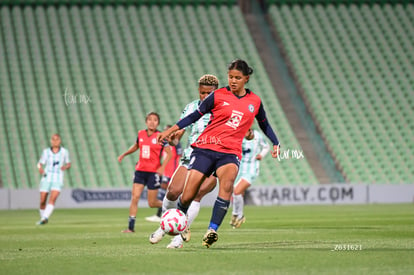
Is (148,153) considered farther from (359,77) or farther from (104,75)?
(359,77)

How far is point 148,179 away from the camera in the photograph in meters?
13.9

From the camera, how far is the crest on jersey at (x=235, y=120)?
8.91 m

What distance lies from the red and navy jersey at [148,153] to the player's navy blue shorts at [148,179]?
0.07 meters

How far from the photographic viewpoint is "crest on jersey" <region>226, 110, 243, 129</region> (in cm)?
891

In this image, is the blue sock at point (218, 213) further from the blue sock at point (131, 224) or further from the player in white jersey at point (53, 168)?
the player in white jersey at point (53, 168)

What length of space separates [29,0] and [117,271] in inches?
1130

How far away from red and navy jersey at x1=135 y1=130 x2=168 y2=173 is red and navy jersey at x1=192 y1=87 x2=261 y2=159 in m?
4.88

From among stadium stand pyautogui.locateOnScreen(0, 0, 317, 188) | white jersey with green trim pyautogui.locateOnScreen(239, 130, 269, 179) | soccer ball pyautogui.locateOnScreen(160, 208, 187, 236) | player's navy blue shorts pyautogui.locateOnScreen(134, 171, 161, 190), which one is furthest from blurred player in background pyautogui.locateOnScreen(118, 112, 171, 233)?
stadium stand pyautogui.locateOnScreen(0, 0, 317, 188)

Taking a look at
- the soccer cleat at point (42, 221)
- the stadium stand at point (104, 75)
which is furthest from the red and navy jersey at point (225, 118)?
the stadium stand at point (104, 75)

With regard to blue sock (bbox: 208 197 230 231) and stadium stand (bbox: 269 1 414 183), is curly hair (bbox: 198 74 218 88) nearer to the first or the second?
blue sock (bbox: 208 197 230 231)

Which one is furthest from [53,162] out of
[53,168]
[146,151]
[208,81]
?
[208,81]

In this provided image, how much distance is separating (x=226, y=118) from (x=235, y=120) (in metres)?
0.11

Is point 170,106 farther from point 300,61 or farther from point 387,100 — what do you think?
point 387,100

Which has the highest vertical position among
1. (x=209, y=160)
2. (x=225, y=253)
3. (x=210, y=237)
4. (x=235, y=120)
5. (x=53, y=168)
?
(x=53, y=168)
